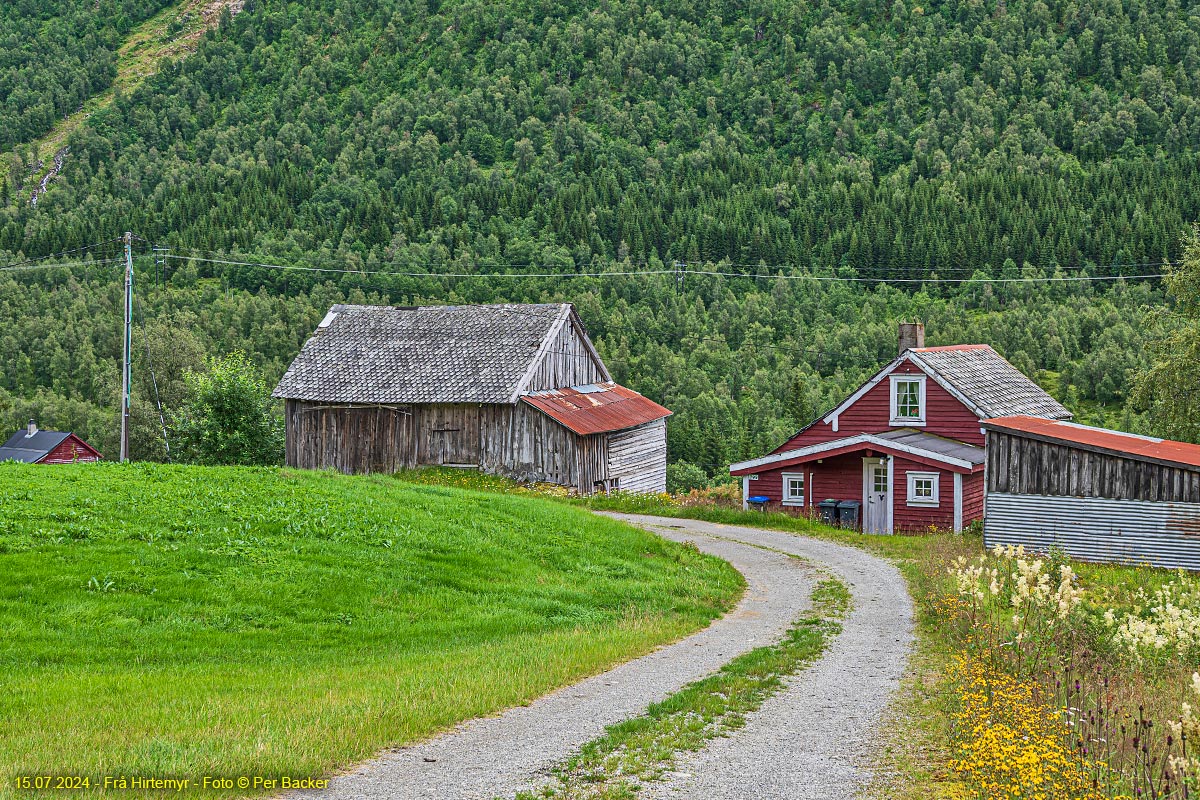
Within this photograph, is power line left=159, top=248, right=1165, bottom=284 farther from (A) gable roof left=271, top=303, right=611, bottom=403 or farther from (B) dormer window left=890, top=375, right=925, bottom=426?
(B) dormer window left=890, top=375, right=925, bottom=426

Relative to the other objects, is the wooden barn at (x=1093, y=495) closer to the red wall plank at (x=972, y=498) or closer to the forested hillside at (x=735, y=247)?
the red wall plank at (x=972, y=498)

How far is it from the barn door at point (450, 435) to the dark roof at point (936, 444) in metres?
14.7

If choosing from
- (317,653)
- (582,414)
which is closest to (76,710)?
(317,653)

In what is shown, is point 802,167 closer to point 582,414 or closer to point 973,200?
point 973,200

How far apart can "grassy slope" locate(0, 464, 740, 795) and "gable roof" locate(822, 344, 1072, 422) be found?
1529 centimetres

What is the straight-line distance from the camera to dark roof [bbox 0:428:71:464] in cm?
8388

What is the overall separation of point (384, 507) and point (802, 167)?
6283 inches

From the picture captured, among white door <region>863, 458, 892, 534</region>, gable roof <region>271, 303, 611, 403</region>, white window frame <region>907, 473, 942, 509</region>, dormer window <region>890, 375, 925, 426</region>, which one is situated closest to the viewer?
white window frame <region>907, 473, 942, 509</region>

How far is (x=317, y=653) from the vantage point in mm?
14391

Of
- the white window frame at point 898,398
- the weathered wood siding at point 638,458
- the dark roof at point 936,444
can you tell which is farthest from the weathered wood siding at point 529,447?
the white window frame at point 898,398

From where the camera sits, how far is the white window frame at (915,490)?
112 feet

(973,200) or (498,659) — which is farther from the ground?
(973,200)

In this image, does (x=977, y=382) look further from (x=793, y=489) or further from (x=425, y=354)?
(x=425, y=354)

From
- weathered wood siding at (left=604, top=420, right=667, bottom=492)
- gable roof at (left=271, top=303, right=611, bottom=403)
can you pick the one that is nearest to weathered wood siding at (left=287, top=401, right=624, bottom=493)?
gable roof at (left=271, top=303, right=611, bottom=403)
